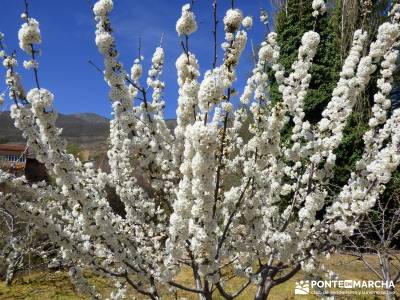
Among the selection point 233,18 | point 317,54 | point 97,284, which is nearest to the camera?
point 233,18

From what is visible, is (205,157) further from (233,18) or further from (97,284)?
(97,284)

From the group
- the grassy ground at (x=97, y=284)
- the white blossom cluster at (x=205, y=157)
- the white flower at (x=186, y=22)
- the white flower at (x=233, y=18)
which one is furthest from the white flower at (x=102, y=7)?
the grassy ground at (x=97, y=284)

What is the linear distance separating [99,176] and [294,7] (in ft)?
40.4

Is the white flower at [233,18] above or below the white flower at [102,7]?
below

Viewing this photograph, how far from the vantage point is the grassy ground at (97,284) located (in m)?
10.7

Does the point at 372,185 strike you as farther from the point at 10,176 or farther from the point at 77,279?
the point at 10,176

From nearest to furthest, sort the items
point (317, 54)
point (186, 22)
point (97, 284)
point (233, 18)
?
point (233, 18) < point (186, 22) < point (97, 284) < point (317, 54)

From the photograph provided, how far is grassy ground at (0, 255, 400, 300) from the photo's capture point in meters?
10.7

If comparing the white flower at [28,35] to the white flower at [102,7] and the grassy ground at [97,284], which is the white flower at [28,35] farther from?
the grassy ground at [97,284]

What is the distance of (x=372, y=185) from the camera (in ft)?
15.2

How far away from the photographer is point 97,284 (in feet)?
39.9

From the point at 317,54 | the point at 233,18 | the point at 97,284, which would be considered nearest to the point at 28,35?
the point at 233,18

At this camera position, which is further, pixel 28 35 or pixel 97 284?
pixel 97 284

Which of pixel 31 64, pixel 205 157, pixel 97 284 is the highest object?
pixel 31 64
